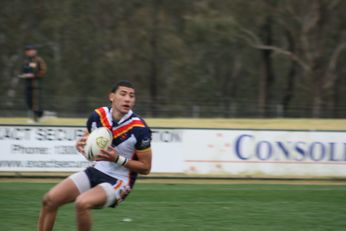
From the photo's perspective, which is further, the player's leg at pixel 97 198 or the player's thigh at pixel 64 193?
the player's thigh at pixel 64 193

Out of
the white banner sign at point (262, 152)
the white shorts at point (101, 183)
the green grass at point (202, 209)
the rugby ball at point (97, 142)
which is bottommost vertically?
the green grass at point (202, 209)

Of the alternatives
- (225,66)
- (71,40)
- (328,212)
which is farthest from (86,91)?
(328,212)

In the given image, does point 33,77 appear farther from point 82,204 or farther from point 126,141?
point 82,204

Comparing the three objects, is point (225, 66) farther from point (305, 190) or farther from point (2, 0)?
point (305, 190)

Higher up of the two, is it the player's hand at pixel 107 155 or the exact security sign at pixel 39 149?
the player's hand at pixel 107 155

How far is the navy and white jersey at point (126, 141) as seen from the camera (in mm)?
6945

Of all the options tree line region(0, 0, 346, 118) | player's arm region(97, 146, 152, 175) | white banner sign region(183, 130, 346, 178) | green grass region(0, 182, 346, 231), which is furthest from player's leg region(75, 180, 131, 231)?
tree line region(0, 0, 346, 118)

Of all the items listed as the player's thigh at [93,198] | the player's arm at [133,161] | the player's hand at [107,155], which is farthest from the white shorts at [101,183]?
the player's hand at [107,155]

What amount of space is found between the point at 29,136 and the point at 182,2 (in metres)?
27.8

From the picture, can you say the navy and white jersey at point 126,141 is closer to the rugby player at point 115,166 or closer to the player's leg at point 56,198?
the rugby player at point 115,166

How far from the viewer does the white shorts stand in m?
6.83

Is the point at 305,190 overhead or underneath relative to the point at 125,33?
underneath

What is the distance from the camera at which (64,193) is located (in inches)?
263

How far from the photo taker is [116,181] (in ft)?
22.7
